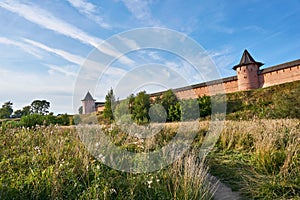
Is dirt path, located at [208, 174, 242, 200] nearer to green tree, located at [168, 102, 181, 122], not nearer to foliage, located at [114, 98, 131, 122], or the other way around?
foliage, located at [114, 98, 131, 122]

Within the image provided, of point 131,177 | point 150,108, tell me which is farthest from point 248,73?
point 131,177

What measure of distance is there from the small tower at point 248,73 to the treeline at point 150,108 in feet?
35.0

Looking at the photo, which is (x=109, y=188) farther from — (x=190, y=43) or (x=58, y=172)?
(x=190, y=43)

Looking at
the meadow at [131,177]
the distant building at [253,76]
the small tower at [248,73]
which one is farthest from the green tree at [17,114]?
the meadow at [131,177]

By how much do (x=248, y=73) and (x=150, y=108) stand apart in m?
20.7

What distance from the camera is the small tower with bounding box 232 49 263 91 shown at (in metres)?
28.1

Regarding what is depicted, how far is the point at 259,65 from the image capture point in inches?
1195

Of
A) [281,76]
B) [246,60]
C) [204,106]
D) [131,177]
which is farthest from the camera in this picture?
[246,60]

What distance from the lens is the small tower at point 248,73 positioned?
28.1 metres

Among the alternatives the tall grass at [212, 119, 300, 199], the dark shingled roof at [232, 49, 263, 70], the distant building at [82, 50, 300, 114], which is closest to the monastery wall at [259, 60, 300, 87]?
the distant building at [82, 50, 300, 114]

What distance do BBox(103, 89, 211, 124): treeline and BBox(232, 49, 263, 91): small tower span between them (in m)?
10.7

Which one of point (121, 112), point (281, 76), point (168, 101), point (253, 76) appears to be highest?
point (253, 76)

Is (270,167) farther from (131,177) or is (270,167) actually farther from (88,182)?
(88,182)

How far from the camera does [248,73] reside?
93.8 ft
